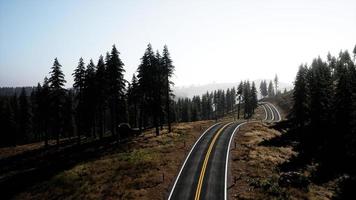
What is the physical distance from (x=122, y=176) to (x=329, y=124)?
36.8 m

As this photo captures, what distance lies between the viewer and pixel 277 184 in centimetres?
3191

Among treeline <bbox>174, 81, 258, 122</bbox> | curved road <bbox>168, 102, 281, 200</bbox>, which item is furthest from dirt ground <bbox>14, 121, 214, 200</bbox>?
treeline <bbox>174, 81, 258, 122</bbox>

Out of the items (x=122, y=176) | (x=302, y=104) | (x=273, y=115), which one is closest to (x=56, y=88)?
(x=122, y=176)

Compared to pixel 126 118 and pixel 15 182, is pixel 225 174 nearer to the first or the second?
pixel 15 182

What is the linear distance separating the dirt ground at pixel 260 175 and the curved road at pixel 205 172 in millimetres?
1178

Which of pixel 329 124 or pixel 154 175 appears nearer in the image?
pixel 154 175

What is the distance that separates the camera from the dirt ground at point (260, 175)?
29.8 metres

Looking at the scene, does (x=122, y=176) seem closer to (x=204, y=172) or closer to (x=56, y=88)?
(x=204, y=172)

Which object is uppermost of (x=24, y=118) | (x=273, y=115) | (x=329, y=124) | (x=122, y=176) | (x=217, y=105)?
(x=217, y=105)

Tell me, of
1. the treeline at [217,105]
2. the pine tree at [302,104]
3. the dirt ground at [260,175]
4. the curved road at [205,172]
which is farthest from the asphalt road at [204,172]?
the treeline at [217,105]

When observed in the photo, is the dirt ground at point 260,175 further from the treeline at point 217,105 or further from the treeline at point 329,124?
the treeline at point 217,105

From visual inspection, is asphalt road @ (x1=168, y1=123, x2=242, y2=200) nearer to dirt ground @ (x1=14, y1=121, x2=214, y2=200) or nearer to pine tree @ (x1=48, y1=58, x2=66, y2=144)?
dirt ground @ (x1=14, y1=121, x2=214, y2=200)

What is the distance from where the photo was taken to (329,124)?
5275 centimetres

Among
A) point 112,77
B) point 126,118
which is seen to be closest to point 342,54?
point 126,118
